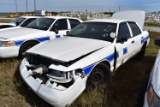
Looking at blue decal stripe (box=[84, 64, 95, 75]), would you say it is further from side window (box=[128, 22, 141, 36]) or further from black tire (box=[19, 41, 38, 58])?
black tire (box=[19, 41, 38, 58])

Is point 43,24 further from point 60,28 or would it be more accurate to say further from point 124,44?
point 124,44

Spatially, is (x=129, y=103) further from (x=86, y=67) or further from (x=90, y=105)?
(x=86, y=67)

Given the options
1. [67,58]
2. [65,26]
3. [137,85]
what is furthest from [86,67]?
[65,26]

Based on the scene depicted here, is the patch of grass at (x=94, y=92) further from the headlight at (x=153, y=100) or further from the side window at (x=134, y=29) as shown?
the headlight at (x=153, y=100)

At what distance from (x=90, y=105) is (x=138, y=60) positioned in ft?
11.7

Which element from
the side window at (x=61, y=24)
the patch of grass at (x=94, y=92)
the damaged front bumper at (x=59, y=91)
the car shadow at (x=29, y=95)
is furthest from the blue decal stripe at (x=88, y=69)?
the side window at (x=61, y=24)

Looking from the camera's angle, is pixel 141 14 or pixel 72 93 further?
pixel 141 14

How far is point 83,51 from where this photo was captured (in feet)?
12.5

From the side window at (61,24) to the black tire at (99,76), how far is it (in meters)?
3.68

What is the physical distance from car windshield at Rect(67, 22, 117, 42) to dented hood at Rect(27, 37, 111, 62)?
0.25 m

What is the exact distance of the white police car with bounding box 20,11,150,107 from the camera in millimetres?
3225

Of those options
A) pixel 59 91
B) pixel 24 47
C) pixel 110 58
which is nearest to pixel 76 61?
pixel 59 91

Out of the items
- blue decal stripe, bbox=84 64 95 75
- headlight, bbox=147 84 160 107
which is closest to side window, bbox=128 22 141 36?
blue decal stripe, bbox=84 64 95 75

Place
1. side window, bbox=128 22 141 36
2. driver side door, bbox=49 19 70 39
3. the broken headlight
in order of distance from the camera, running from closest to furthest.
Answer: the broken headlight → side window, bbox=128 22 141 36 → driver side door, bbox=49 19 70 39
